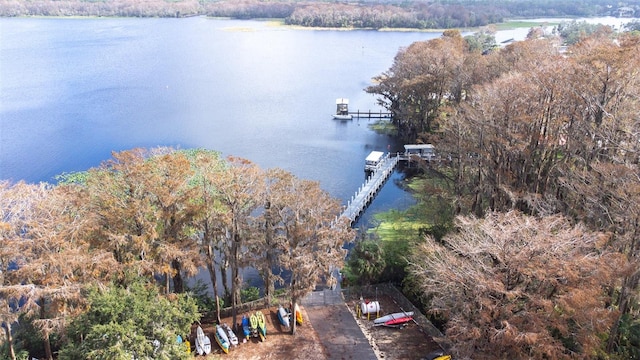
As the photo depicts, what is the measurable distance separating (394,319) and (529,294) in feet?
33.2

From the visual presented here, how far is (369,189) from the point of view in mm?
49062

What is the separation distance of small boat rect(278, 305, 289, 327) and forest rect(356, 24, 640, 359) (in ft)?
18.3

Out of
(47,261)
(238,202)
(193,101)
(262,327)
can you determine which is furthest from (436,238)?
(193,101)

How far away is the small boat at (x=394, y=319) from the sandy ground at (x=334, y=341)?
30 cm

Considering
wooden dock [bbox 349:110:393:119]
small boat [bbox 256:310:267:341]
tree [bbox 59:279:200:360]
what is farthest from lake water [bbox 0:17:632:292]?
tree [bbox 59:279:200:360]

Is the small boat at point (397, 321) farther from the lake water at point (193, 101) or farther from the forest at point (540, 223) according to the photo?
the lake water at point (193, 101)

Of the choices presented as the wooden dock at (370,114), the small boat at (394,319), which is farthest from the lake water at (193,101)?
the small boat at (394,319)

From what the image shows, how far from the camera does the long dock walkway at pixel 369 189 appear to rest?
147ft

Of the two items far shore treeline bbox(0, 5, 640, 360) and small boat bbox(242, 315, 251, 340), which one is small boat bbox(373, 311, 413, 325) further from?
small boat bbox(242, 315, 251, 340)

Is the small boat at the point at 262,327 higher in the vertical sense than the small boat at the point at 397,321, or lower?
higher

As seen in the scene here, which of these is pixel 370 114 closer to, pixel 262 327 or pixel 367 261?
pixel 367 261

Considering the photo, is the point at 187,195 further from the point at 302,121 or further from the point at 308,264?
the point at 302,121

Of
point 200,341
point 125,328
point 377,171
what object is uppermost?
point 125,328

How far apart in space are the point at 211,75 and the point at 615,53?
85034 mm
